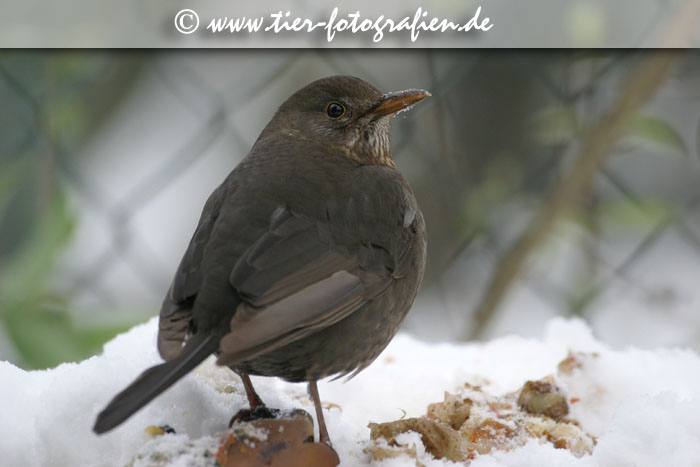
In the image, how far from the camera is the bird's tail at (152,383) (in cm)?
162

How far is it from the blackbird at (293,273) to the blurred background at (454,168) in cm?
164

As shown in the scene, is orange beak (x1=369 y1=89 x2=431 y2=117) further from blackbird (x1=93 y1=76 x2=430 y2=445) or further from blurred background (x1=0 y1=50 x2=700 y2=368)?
blurred background (x1=0 y1=50 x2=700 y2=368)

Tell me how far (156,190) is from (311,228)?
95.2 inches

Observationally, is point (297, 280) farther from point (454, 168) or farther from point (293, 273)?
point (454, 168)

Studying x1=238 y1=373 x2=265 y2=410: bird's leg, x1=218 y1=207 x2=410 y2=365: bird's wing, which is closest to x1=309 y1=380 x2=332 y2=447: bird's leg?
x1=238 y1=373 x2=265 y2=410: bird's leg

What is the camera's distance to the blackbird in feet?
6.11

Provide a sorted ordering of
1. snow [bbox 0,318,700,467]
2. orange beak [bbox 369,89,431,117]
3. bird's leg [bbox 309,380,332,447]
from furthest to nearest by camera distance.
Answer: orange beak [bbox 369,89,431,117] < bird's leg [bbox 309,380,332,447] < snow [bbox 0,318,700,467]

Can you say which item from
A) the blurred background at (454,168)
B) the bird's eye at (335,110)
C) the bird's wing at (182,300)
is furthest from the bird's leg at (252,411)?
the blurred background at (454,168)

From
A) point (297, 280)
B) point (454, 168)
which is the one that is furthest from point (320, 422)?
point (454, 168)

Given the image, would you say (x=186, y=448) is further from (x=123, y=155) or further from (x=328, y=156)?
(x=123, y=155)

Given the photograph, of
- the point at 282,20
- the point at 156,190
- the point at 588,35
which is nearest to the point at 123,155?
the point at 156,190

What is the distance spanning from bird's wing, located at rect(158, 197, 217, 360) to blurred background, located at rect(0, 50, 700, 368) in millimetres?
1667

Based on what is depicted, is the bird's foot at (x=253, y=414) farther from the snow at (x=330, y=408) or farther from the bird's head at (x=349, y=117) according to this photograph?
the bird's head at (x=349, y=117)

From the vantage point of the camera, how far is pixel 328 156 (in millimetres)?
2553
